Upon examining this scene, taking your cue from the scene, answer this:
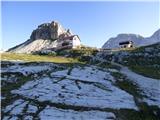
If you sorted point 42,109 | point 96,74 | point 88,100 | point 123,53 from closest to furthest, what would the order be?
point 42,109, point 88,100, point 96,74, point 123,53

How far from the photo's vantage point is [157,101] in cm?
5209

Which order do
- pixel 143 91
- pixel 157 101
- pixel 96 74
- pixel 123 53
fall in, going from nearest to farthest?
pixel 157 101 < pixel 143 91 < pixel 96 74 < pixel 123 53

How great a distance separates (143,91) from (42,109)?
21154mm

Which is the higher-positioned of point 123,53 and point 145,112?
point 123,53

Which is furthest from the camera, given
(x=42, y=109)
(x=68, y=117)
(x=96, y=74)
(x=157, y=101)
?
(x=96, y=74)

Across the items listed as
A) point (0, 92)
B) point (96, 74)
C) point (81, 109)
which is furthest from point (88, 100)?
point (96, 74)

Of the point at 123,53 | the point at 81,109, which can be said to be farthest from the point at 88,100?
the point at 123,53

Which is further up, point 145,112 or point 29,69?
point 29,69

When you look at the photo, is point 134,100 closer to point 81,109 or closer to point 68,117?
point 81,109

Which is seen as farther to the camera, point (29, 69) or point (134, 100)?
point (29, 69)

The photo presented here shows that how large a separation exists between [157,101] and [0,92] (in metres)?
25.2

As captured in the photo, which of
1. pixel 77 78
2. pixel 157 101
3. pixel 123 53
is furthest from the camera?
pixel 123 53

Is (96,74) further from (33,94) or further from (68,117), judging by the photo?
(68,117)

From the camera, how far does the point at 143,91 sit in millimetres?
57844
